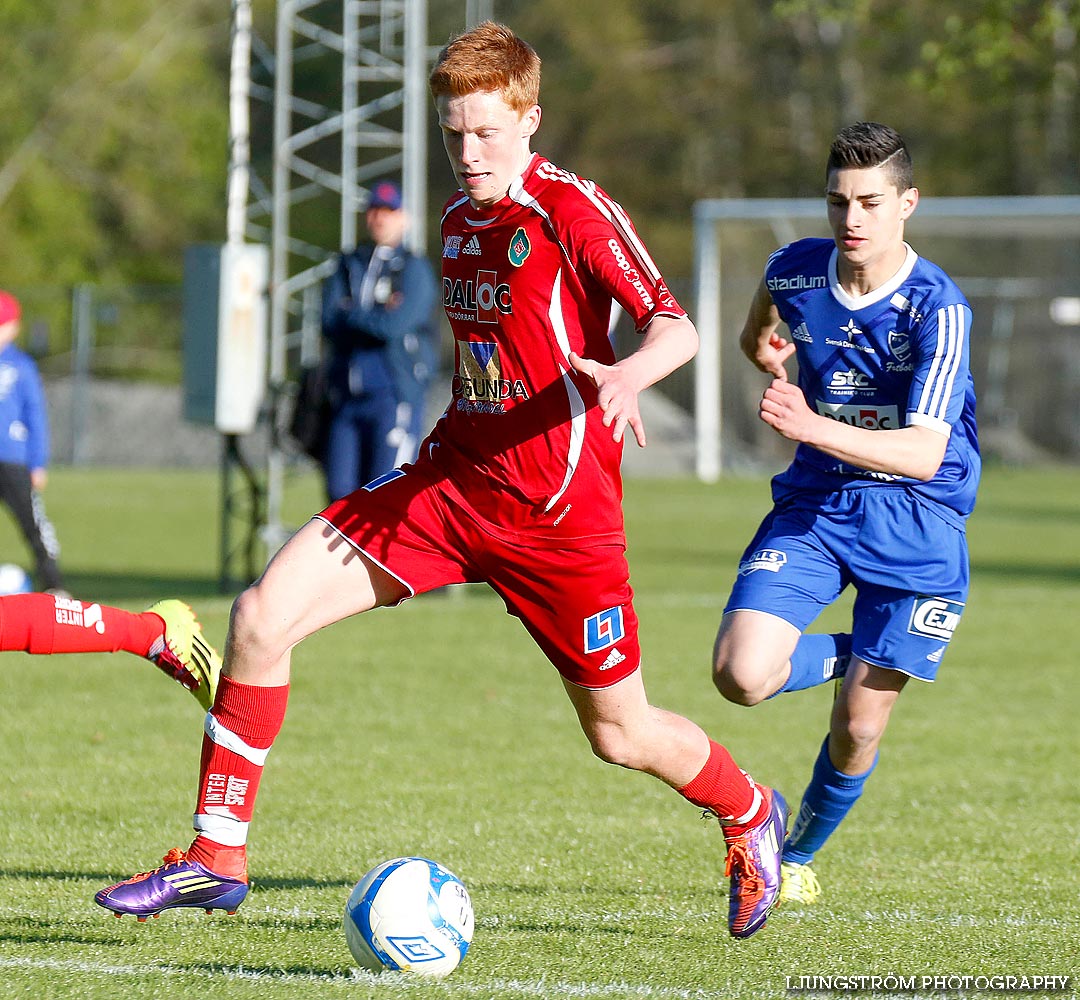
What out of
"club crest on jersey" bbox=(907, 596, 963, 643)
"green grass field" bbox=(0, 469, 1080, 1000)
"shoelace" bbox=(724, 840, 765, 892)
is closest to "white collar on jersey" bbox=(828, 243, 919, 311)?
"club crest on jersey" bbox=(907, 596, 963, 643)

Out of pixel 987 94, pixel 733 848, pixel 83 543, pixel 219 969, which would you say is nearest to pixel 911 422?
pixel 733 848

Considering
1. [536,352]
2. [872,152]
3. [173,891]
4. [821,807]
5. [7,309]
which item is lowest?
[821,807]

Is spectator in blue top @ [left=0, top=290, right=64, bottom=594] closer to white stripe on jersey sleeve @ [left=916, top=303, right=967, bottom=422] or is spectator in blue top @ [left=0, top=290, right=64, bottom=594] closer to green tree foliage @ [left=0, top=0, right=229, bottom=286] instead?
white stripe on jersey sleeve @ [left=916, top=303, right=967, bottom=422]

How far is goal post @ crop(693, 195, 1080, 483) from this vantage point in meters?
26.1

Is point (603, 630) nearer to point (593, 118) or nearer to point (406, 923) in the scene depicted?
point (406, 923)

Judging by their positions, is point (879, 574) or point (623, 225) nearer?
point (623, 225)

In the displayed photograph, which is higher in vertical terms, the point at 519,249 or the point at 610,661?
the point at 519,249

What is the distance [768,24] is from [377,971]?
127 ft

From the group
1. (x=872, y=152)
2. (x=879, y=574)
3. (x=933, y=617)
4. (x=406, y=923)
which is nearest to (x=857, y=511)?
(x=879, y=574)

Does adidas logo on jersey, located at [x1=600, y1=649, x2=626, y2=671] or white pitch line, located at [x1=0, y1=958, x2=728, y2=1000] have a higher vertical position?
adidas logo on jersey, located at [x1=600, y1=649, x2=626, y2=671]

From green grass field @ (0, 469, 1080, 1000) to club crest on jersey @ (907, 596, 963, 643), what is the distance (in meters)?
0.74

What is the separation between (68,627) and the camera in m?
4.43

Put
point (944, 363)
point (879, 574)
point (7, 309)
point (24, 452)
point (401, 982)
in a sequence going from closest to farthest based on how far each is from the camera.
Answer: point (401, 982) → point (944, 363) → point (879, 574) → point (7, 309) → point (24, 452)

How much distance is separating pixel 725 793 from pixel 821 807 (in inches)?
25.4
